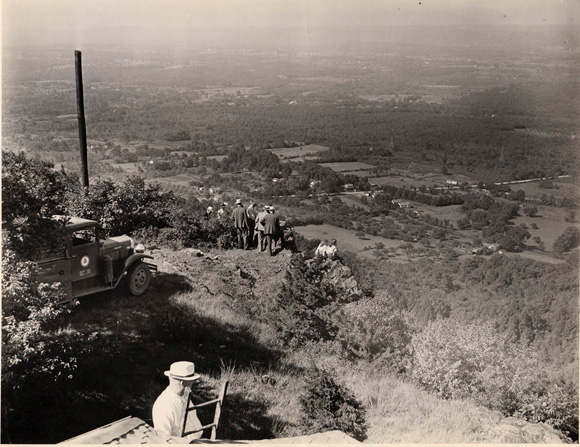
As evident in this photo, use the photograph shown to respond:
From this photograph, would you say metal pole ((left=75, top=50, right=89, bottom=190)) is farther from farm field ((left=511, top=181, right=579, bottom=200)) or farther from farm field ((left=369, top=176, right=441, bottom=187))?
farm field ((left=511, top=181, right=579, bottom=200))

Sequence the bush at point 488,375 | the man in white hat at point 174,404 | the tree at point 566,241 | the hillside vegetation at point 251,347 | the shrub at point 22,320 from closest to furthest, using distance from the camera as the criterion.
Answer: the man in white hat at point 174,404 → the shrub at point 22,320 → the hillside vegetation at point 251,347 → the bush at point 488,375 → the tree at point 566,241

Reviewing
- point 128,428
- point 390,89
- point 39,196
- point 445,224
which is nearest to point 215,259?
point 39,196

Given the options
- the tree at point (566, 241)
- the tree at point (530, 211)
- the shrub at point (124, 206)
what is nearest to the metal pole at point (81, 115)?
the shrub at point (124, 206)

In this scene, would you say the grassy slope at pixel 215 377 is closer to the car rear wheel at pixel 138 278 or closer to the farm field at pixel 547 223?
the car rear wheel at pixel 138 278

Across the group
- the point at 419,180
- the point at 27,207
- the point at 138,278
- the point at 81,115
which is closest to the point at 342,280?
the point at 138,278

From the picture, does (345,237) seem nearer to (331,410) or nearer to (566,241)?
(566,241)

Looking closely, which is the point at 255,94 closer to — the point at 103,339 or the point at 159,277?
the point at 159,277
